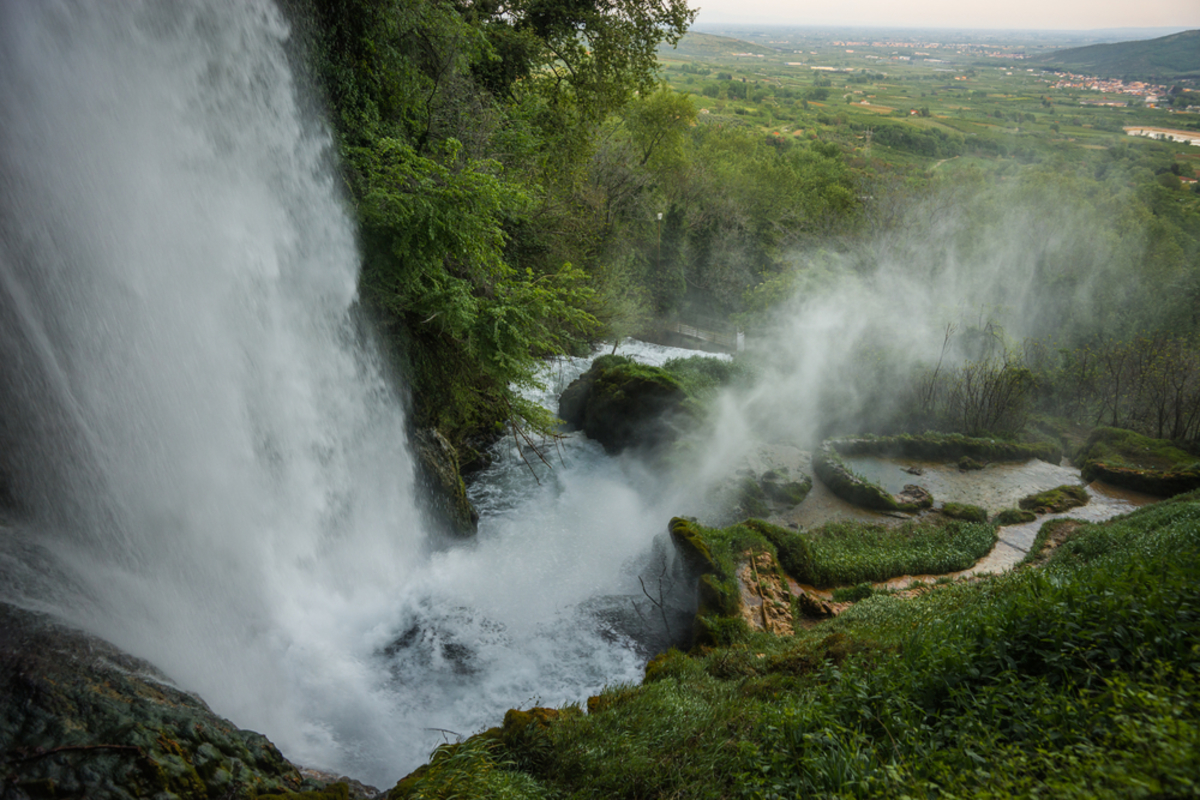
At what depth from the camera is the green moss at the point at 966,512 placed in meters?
14.4

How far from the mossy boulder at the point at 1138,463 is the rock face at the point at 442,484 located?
18191mm

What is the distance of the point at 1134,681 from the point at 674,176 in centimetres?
3883

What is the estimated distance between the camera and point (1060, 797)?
296 centimetres

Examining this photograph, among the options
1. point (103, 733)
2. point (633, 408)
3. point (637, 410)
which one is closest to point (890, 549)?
point (637, 410)

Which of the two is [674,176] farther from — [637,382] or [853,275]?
[637,382]

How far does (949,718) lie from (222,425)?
8401mm

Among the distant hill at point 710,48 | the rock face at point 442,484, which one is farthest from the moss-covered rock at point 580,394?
the distant hill at point 710,48

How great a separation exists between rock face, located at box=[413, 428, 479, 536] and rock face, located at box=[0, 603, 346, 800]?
7.05 m

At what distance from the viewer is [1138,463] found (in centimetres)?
1714

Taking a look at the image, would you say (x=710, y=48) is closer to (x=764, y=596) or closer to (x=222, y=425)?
(x=764, y=596)

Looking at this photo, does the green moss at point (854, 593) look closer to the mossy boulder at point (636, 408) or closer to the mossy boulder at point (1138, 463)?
the mossy boulder at point (636, 408)

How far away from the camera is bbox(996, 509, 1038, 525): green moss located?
47.0 feet

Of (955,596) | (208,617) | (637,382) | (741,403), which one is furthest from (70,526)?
(741,403)

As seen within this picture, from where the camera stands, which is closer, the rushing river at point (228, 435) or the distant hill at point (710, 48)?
the rushing river at point (228, 435)
